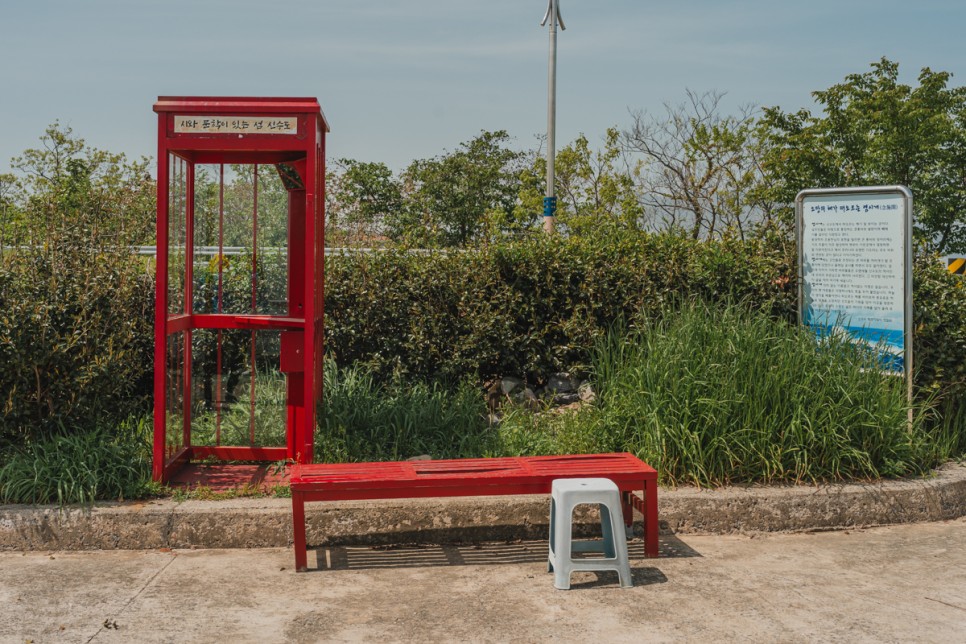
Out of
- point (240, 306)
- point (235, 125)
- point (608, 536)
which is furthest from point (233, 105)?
point (608, 536)

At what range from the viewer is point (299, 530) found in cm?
488

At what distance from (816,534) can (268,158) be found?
14.2 feet

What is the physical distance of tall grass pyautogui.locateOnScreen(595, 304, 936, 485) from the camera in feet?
19.3

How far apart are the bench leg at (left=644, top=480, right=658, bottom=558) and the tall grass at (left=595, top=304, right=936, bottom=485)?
73 cm

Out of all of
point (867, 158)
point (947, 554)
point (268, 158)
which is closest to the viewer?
point (947, 554)

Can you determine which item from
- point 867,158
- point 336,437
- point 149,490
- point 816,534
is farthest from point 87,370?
point 867,158

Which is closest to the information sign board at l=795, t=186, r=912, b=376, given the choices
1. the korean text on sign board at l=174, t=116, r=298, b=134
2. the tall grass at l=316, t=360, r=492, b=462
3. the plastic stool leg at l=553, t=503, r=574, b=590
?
the tall grass at l=316, t=360, r=492, b=462

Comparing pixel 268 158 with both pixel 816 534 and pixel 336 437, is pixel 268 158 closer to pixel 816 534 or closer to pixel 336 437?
pixel 336 437

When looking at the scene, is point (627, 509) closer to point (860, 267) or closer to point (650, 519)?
point (650, 519)

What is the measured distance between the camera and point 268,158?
20.9 ft

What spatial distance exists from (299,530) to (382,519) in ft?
2.07

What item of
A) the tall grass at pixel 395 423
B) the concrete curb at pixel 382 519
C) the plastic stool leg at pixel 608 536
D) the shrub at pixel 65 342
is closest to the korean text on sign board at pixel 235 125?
the shrub at pixel 65 342

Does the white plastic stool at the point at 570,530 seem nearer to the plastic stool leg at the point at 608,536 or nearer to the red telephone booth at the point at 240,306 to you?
the plastic stool leg at the point at 608,536

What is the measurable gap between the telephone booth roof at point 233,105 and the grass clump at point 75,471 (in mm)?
2113
